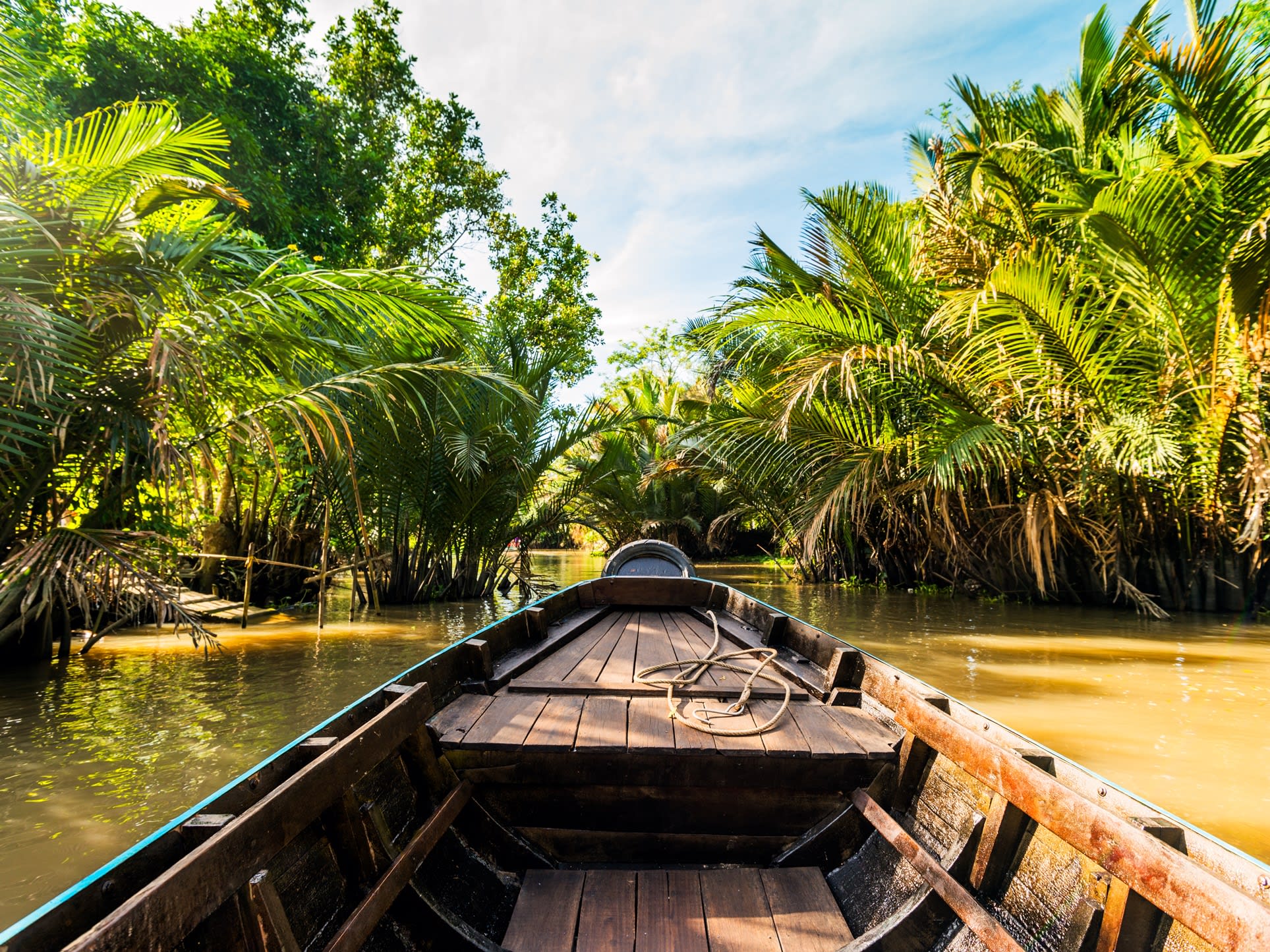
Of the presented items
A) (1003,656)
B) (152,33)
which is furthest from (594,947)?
(152,33)

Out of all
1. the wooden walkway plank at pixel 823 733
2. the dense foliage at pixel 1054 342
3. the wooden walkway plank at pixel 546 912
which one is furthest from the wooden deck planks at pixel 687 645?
the dense foliage at pixel 1054 342

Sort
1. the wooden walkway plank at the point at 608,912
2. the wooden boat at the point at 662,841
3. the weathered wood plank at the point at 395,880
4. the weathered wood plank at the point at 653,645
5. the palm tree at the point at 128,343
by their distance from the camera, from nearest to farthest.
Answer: the wooden boat at the point at 662,841, the weathered wood plank at the point at 395,880, the wooden walkway plank at the point at 608,912, the weathered wood plank at the point at 653,645, the palm tree at the point at 128,343

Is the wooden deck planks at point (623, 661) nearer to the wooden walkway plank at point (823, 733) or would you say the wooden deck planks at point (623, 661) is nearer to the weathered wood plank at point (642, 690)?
the weathered wood plank at point (642, 690)

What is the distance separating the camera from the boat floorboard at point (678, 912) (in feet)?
5.80

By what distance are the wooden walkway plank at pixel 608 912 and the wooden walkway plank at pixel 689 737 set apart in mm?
418

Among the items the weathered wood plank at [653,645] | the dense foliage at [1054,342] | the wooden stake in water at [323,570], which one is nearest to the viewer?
the weathered wood plank at [653,645]

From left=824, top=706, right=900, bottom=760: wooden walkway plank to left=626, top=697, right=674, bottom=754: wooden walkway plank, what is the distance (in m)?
0.66

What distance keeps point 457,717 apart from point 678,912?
102cm

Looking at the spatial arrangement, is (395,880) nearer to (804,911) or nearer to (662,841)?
(662,841)

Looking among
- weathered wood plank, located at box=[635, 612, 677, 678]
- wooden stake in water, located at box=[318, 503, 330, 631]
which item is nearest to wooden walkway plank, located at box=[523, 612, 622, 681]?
weathered wood plank, located at box=[635, 612, 677, 678]

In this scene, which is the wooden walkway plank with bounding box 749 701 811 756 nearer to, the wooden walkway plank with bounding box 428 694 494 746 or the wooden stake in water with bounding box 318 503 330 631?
the wooden walkway plank with bounding box 428 694 494 746

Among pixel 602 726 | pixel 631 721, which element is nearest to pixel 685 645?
pixel 631 721

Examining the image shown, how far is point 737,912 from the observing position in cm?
191

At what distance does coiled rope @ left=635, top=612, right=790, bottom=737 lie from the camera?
2.38m
